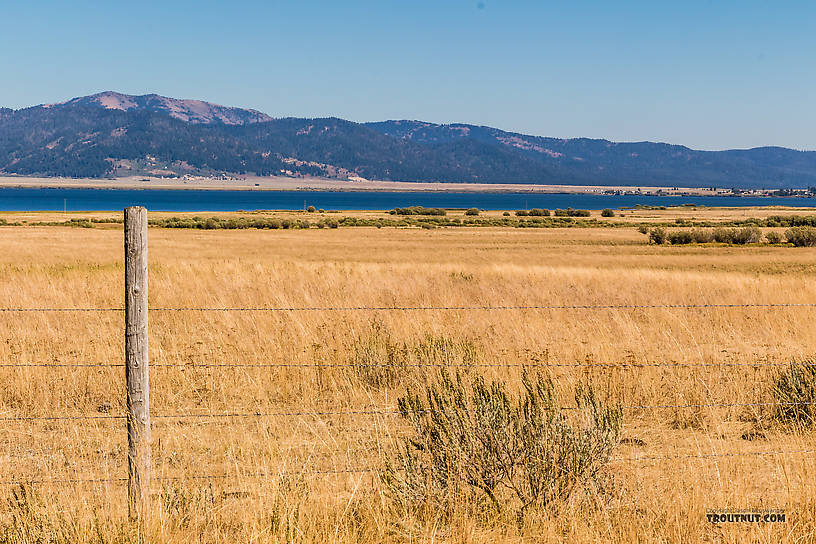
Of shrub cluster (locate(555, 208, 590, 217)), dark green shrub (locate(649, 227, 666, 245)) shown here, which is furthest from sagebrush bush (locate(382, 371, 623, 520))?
shrub cluster (locate(555, 208, 590, 217))

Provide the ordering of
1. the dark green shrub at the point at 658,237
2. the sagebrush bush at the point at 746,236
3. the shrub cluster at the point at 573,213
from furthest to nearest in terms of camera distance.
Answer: the shrub cluster at the point at 573,213
the dark green shrub at the point at 658,237
the sagebrush bush at the point at 746,236

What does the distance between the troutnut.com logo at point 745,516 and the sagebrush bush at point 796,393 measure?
10.2 ft

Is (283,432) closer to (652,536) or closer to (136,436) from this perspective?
(136,436)

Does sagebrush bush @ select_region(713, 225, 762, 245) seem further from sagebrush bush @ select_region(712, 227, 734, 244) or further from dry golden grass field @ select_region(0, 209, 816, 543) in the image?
dry golden grass field @ select_region(0, 209, 816, 543)

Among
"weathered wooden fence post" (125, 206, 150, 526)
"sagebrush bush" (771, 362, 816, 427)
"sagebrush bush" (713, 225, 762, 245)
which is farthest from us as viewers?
"sagebrush bush" (713, 225, 762, 245)

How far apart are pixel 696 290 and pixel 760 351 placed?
29.3ft

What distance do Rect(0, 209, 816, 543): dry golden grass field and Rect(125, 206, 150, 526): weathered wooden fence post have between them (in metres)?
0.21

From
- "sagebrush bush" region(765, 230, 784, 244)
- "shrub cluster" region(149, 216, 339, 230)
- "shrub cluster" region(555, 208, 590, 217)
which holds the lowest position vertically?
"shrub cluster" region(149, 216, 339, 230)

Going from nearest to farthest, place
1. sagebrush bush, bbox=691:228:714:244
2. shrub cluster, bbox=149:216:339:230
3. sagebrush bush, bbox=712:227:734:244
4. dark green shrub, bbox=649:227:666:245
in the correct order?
dark green shrub, bbox=649:227:666:245
sagebrush bush, bbox=691:228:714:244
sagebrush bush, bbox=712:227:734:244
shrub cluster, bbox=149:216:339:230

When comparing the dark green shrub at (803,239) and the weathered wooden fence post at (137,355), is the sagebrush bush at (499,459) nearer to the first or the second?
the weathered wooden fence post at (137,355)

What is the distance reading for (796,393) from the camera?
27.9 ft

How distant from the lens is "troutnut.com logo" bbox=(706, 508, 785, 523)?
209 inches

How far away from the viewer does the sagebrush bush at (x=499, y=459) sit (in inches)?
218

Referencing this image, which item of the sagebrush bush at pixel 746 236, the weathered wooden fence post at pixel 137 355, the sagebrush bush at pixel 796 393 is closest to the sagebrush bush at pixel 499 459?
the weathered wooden fence post at pixel 137 355
